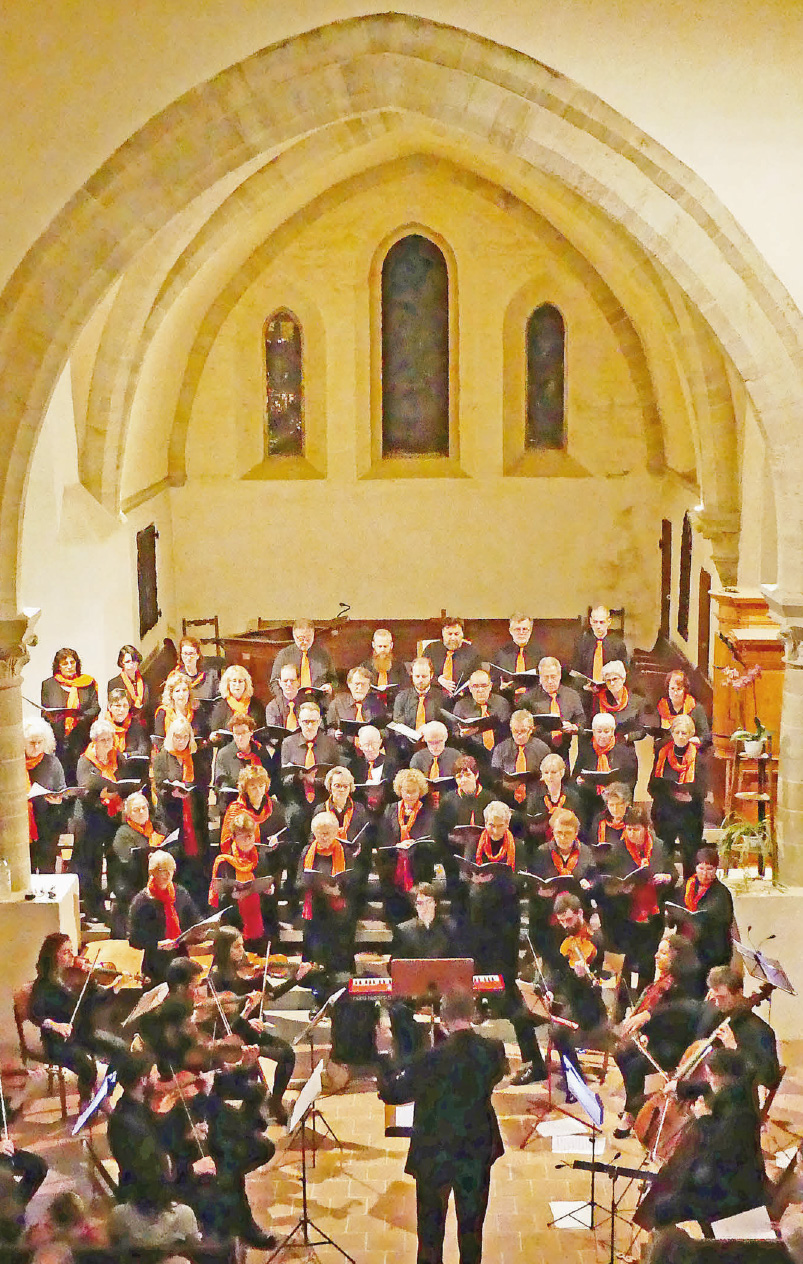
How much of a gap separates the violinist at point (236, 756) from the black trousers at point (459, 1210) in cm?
407

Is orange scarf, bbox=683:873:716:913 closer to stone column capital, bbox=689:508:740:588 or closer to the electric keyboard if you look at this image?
the electric keyboard

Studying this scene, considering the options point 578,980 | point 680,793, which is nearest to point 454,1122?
point 578,980

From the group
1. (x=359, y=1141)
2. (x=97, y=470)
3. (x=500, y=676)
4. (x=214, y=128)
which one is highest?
(x=214, y=128)

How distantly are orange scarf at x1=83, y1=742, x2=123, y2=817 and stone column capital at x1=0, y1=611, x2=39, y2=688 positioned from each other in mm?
1301

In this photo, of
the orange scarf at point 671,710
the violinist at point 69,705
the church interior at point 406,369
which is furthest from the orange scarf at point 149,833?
the orange scarf at point 671,710

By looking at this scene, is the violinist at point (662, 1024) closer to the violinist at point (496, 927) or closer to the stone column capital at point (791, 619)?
the violinist at point (496, 927)

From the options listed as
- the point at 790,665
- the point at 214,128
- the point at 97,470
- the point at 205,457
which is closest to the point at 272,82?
the point at 214,128

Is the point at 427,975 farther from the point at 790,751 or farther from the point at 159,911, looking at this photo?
the point at 790,751

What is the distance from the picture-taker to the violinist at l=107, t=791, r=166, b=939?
9.66 m

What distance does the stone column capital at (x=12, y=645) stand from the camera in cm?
909

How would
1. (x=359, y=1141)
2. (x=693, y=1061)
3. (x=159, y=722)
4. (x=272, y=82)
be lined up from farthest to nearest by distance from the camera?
(x=159, y=722)
(x=272, y=82)
(x=359, y=1141)
(x=693, y=1061)

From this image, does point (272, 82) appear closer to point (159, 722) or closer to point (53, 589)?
point (159, 722)

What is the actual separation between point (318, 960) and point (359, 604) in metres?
8.17

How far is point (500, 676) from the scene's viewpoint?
1195 cm
